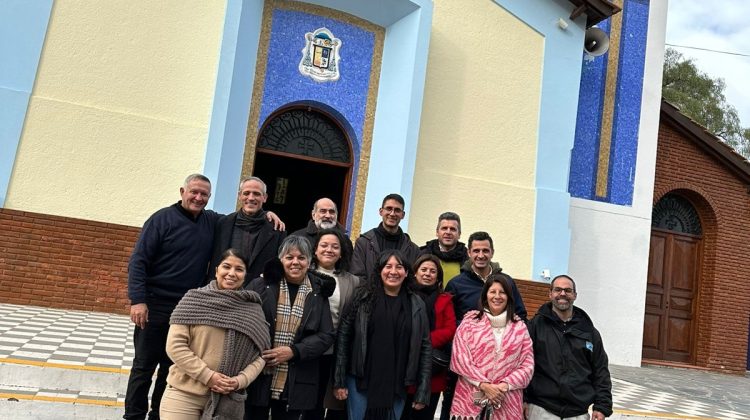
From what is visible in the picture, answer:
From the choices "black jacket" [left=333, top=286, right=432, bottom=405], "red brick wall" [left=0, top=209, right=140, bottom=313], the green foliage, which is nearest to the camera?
"black jacket" [left=333, top=286, right=432, bottom=405]

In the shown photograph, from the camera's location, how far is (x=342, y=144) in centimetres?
952

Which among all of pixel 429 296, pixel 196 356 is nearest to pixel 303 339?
pixel 196 356

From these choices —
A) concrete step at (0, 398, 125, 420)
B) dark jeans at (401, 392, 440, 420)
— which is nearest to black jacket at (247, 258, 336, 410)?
dark jeans at (401, 392, 440, 420)

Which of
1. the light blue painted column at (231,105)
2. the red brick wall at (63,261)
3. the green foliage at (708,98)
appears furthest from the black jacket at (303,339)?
the green foliage at (708,98)

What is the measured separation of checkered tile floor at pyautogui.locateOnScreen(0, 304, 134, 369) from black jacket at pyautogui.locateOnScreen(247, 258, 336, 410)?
7.37ft

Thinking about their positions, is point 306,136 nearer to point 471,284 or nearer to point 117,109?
point 117,109

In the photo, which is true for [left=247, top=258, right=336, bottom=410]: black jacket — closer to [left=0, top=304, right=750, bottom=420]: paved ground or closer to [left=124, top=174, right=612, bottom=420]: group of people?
[left=124, top=174, right=612, bottom=420]: group of people

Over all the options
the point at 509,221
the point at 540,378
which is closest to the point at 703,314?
the point at 509,221

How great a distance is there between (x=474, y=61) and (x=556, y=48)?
1.60m

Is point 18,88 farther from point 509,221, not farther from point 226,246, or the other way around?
point 509,221

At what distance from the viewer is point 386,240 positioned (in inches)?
185

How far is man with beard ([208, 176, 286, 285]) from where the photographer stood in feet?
13.9

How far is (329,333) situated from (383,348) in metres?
0.35

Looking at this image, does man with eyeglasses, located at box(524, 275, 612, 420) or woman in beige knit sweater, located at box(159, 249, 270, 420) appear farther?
man with eyeglasses, located at box(524, 275, 612, 420)
